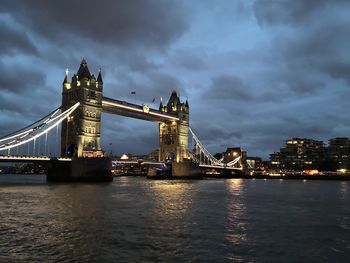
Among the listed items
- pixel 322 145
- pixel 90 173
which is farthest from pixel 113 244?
pixel 322 145

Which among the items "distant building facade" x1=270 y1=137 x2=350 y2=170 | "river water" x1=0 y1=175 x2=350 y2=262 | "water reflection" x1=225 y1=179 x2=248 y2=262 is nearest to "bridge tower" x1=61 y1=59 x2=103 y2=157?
"river water" x1=0 y1=175 x2=350 y2=262

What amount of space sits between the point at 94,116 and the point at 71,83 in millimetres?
7581

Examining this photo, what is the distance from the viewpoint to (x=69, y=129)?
7438 centimetres

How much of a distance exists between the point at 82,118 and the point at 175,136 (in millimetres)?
39176

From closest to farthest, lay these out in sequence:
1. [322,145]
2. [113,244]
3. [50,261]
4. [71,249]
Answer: [50,261]
[71,249]
[113,244]
[322,145]

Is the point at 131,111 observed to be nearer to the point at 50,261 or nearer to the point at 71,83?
the point at 71,83

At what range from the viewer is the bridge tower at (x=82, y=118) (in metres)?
72.2

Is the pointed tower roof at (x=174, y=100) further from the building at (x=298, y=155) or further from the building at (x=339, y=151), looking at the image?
the building at (x=298, y=155)

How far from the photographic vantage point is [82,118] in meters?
72.9

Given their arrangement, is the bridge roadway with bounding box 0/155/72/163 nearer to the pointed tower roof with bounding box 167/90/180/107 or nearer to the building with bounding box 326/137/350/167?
the pointed tower roof with bounding box 167/90/180/107

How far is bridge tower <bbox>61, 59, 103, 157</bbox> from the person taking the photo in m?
72.2

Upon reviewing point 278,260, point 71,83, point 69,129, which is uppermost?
point 71,83

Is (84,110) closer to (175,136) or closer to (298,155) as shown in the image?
(175,136)

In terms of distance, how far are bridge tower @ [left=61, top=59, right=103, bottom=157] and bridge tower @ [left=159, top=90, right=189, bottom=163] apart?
3491 cm
